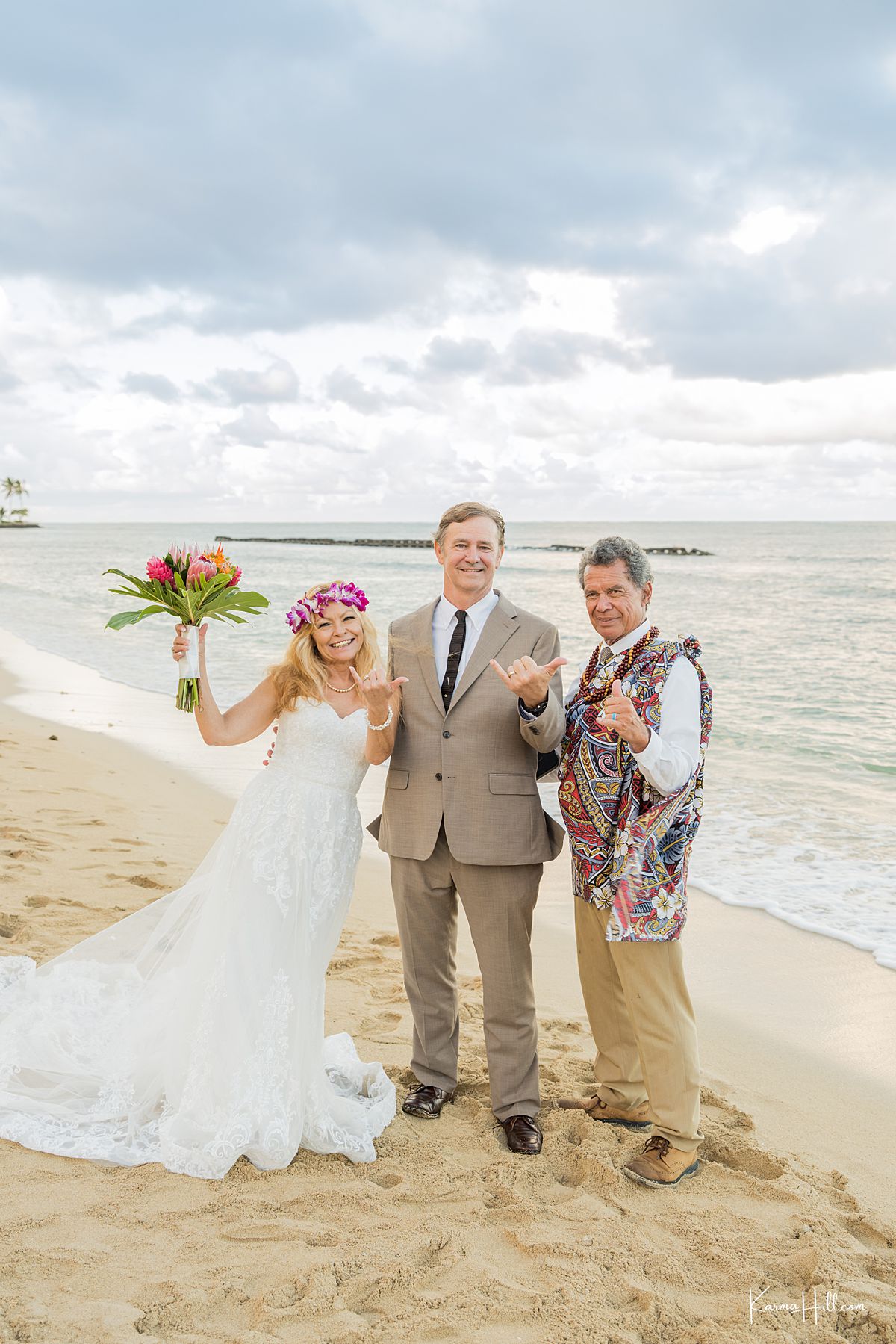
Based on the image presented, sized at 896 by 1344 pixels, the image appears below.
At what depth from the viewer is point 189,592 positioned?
3621mm

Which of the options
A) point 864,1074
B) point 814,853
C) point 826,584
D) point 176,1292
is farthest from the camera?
point 826,584

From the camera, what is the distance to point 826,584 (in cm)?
3822

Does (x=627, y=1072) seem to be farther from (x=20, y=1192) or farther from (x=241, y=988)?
(x=20, y=1192)

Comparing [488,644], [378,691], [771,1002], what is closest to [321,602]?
[378,691]

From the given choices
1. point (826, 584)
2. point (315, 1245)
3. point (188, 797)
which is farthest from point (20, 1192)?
point (826, 584)

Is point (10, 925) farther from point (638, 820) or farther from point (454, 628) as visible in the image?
point (638, 820)

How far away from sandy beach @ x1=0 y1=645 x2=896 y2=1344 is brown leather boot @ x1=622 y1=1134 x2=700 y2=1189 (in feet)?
0.14

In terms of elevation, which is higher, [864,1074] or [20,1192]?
[20,1192]

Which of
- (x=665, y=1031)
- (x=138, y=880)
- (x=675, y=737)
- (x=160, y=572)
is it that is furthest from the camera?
(x=138, y=880)

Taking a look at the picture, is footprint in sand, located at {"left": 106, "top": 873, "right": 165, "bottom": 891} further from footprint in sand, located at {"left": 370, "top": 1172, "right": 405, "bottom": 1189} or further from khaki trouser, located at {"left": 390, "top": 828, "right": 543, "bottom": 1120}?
footprint in sand, located at {"left": 370, "top": 1172, "right": 405, "bottom": 1189}

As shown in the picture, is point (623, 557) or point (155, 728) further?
point (155, 728)

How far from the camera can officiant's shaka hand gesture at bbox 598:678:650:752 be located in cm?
311

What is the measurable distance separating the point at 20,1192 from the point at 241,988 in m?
0.91

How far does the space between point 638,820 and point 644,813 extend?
0.15 feet
